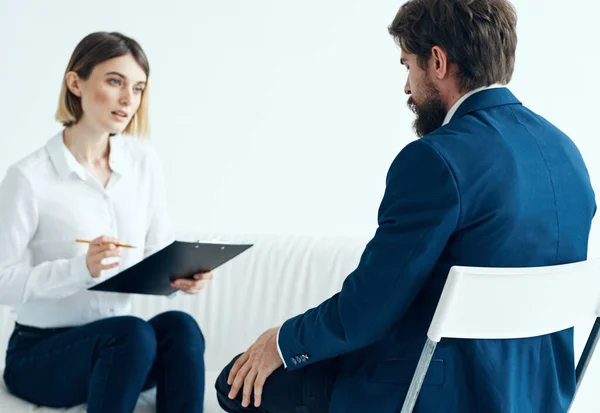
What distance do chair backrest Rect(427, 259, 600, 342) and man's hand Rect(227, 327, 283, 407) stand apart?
1.22ft

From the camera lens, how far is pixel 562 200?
4.70ft

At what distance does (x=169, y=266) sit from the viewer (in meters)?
2.03

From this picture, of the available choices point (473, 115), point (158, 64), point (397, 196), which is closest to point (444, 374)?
point (397, 196)

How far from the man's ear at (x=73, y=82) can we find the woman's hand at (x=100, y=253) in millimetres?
477

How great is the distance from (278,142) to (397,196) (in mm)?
2109

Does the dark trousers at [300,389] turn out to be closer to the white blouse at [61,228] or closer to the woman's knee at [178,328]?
the woman's knee at [178,328]

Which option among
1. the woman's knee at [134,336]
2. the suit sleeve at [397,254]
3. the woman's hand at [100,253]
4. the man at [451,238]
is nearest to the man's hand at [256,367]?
the man at [451,238]

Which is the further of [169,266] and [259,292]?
[259,292]

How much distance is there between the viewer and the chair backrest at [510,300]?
4.23ft

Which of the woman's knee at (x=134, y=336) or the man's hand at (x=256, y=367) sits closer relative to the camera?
the man's hand at (x=256, y=367)

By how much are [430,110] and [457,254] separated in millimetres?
316

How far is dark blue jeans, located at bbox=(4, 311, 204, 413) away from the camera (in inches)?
77.4

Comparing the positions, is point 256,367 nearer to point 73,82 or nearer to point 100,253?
point 100,253

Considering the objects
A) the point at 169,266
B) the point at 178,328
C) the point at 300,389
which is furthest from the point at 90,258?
the point at 300,389
